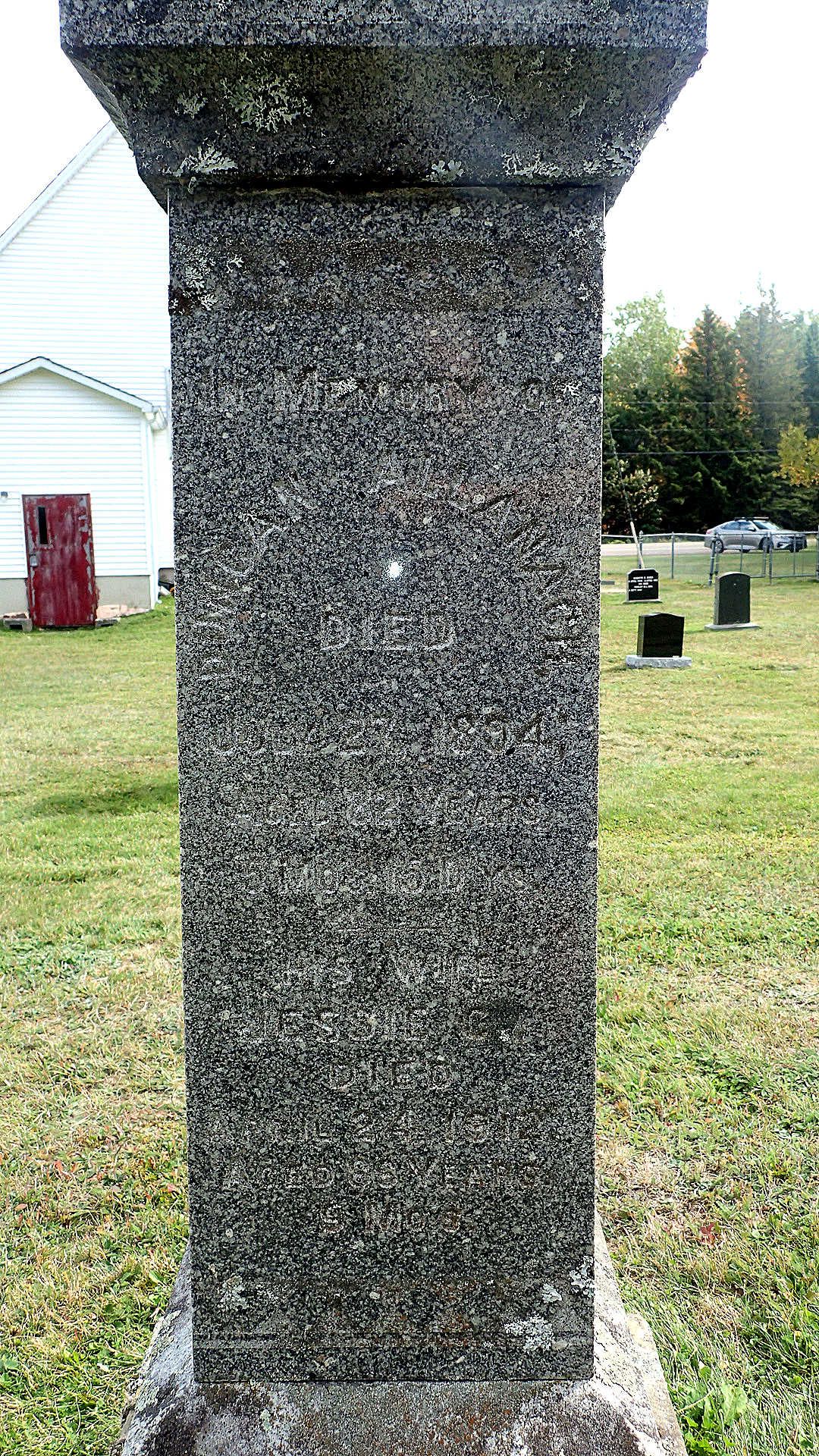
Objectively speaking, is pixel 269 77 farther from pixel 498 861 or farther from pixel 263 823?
pixel 498 861

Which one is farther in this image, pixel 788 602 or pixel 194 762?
pixel 788 602

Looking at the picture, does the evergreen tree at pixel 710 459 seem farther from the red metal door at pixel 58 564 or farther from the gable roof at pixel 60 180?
the red metal door at pixel 58 564

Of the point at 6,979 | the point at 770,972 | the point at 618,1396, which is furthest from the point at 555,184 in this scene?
the point at 6,979

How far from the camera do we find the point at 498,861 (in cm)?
171

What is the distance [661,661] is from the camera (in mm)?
14430

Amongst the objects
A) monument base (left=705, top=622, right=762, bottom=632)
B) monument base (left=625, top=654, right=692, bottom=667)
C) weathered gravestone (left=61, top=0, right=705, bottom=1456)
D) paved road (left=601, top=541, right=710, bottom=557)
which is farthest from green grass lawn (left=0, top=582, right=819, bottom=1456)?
paved road (left=601, top=541, right=710, bottom=557)

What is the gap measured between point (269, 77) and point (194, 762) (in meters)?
0.96

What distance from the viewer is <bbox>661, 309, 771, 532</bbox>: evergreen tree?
187 ft

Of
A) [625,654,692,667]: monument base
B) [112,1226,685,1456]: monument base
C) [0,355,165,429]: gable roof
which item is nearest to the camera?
[112,1226,685,1456]: monument base

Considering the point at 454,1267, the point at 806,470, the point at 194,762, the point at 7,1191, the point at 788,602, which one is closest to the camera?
the point at 194,762

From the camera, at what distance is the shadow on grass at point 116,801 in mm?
7590

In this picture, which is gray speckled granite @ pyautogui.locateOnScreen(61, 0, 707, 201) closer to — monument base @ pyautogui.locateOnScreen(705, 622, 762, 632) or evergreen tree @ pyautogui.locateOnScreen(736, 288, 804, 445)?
monument base @ pyautogui.locateOnScreen(705, 622, 762, 632)

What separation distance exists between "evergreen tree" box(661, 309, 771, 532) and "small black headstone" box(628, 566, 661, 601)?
35866mm

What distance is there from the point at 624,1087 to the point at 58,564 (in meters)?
18.2
